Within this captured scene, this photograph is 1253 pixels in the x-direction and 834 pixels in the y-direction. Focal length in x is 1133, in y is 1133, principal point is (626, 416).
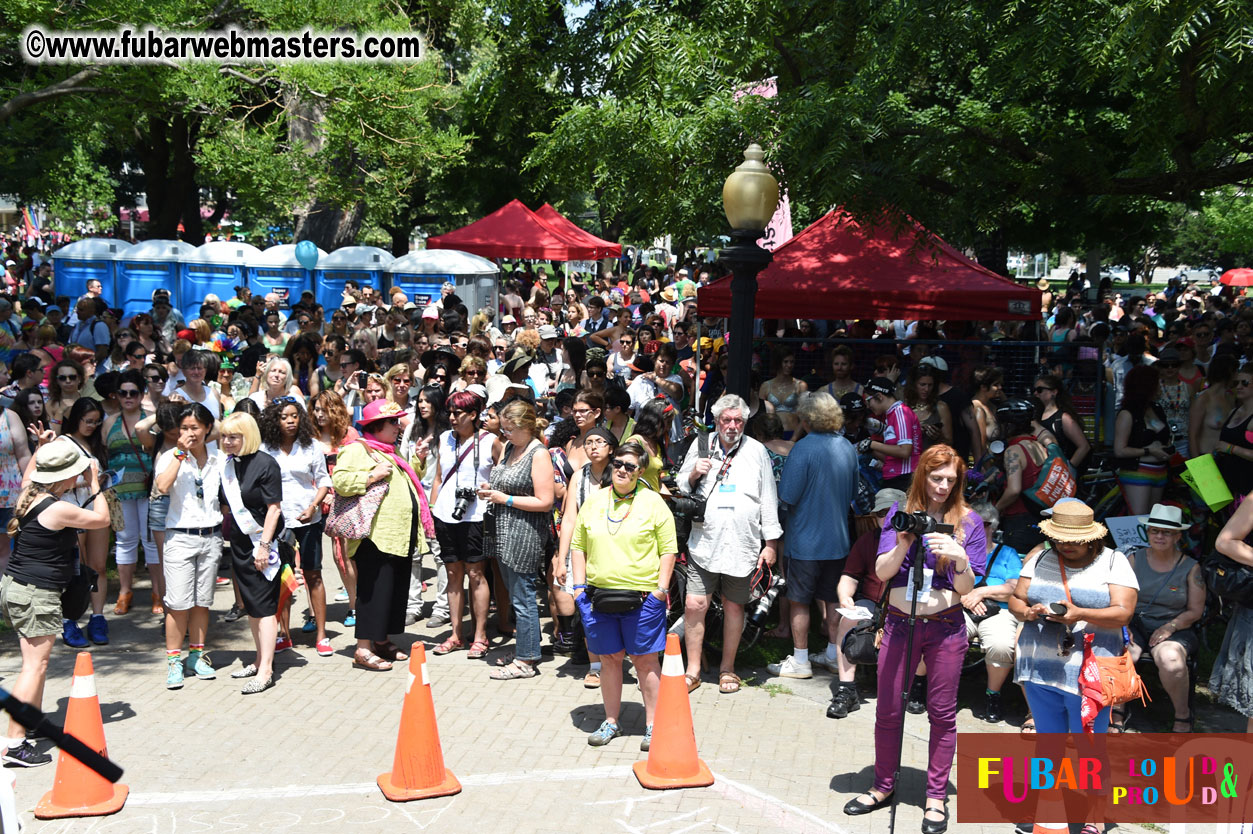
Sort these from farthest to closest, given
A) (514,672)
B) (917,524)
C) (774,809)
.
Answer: (514,672) < (774,809) < (917,524)

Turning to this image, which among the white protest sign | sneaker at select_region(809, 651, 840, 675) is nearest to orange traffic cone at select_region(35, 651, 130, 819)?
sneaker at select_region(809, 651, 840, 675)

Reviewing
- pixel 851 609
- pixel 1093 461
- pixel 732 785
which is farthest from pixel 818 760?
pixel 1093 461

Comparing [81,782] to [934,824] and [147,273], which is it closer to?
[934,824]

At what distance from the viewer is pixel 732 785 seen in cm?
581

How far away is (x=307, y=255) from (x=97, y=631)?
1357 centimetres

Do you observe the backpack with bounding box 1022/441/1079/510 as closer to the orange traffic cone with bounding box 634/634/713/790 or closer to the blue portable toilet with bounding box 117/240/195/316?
the orange traffic cone with bounding box 634/634/713/790

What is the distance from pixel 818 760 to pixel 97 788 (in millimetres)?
3640

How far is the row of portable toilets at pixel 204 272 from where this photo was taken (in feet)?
68.6

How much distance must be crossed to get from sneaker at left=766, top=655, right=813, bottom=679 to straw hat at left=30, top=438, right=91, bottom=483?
173 inches

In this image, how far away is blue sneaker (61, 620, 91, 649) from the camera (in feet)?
25.9

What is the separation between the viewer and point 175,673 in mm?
7039

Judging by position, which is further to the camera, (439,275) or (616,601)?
(439,275)

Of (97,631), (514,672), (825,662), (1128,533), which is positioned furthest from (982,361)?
(97,631)

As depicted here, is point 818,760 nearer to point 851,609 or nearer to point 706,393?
point 851,609
